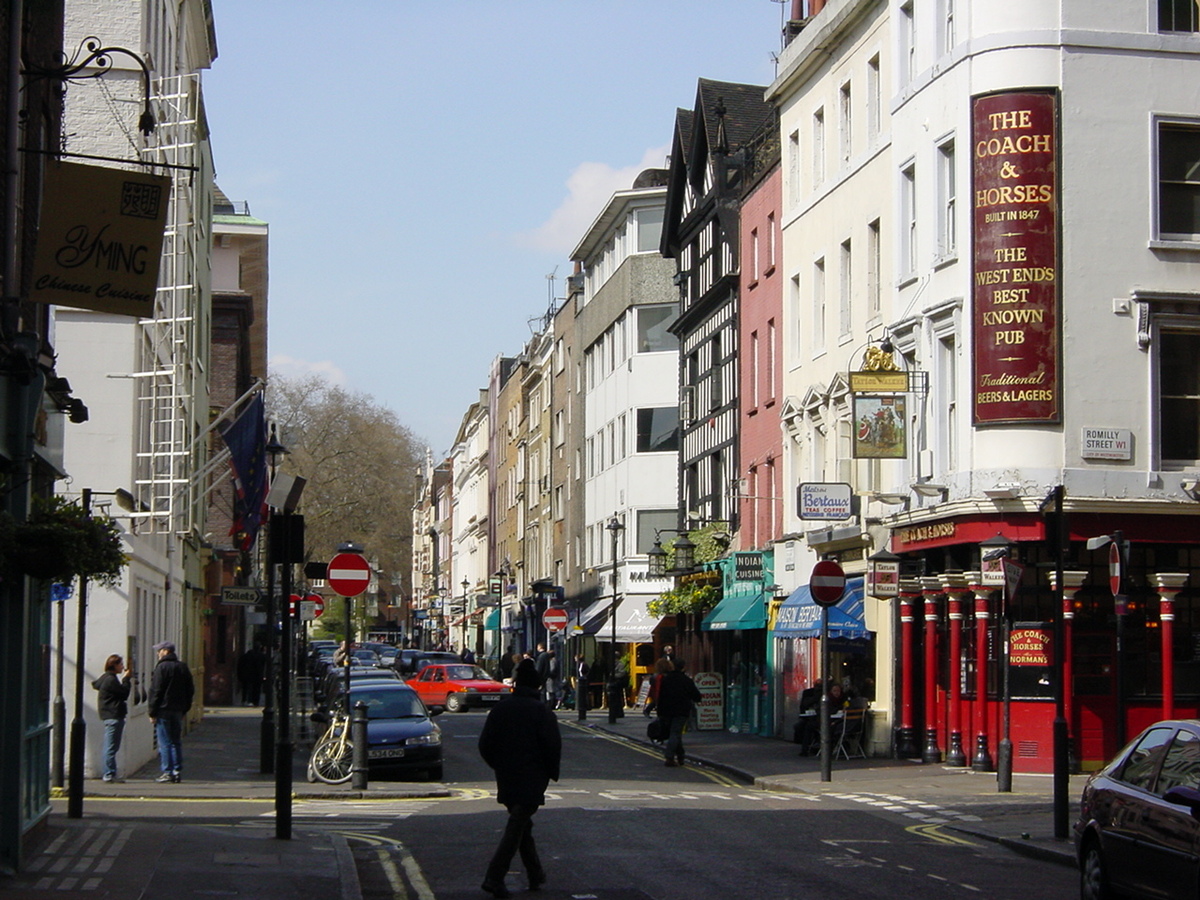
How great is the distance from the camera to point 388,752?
2562 cm

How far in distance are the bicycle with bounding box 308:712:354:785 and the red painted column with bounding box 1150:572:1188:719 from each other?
38.4ft

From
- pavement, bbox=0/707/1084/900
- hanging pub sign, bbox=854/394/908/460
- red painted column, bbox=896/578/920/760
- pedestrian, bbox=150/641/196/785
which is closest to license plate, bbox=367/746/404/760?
pavement, bbox=0/707/1084/900

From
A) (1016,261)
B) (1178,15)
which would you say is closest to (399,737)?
(1016,261)

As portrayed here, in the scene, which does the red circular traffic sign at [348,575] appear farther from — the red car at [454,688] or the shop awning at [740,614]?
the red car at [454,688]

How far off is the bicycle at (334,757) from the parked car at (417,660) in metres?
28.2

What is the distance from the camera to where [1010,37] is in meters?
26.8

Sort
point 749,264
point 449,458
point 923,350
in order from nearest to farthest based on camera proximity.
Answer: point 923,350 → point 749,264 → point 449,458

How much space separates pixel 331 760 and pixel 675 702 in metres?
6.53

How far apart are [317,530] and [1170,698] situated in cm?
6253

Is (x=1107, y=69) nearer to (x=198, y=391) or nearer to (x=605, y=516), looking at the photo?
(x=198, y=391)

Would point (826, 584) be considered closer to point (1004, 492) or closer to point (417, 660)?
point (1004, 492)

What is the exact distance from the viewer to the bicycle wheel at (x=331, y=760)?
24797 mm

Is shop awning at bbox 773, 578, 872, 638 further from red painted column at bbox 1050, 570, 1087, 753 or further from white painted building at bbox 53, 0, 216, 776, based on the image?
white painted building at bbox 53, 0, 216, 776

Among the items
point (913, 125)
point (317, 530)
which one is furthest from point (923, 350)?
point (317, 530)
